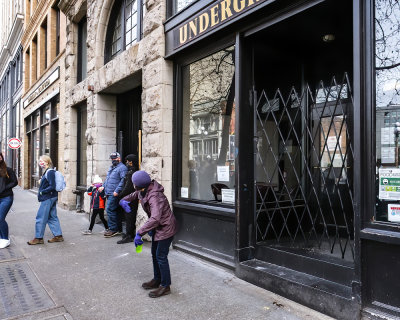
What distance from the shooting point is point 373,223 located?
10.3ft

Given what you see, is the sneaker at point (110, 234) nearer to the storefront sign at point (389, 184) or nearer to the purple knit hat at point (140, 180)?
the purple knit hat at point (140, 180)

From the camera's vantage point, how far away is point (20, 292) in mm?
4047

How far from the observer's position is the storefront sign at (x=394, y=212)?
3.04m

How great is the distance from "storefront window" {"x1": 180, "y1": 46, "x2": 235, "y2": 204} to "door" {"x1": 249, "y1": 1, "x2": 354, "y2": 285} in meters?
0.48

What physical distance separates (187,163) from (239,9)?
2.78 m

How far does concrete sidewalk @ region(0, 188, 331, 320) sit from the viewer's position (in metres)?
3.47

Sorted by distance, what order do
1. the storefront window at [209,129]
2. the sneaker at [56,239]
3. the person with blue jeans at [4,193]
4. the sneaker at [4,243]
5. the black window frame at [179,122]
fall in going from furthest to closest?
the sneaker at [56,239] < the sneaker at [4,243] < the person with blue jeans at [4,193] < the black window frame at [179,122] < the storefront window at [209,129]

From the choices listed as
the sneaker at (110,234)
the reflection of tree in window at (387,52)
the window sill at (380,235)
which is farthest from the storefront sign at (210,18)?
the sneaker at (110,234)

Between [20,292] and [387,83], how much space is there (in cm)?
482

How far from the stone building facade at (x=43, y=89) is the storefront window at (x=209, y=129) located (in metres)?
6.93

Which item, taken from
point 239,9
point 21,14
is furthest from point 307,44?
point 21,14

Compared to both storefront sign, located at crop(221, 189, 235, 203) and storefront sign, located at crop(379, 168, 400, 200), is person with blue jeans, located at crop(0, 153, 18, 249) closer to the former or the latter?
storefront sign, located at crop(221, 189, 235, 203)

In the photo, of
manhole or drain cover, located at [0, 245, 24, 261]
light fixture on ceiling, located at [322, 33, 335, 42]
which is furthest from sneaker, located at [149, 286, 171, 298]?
light fixture on ceiling, located at [322, 33, 335, 42]

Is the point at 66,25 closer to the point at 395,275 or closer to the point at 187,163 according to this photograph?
the point at 187,163
